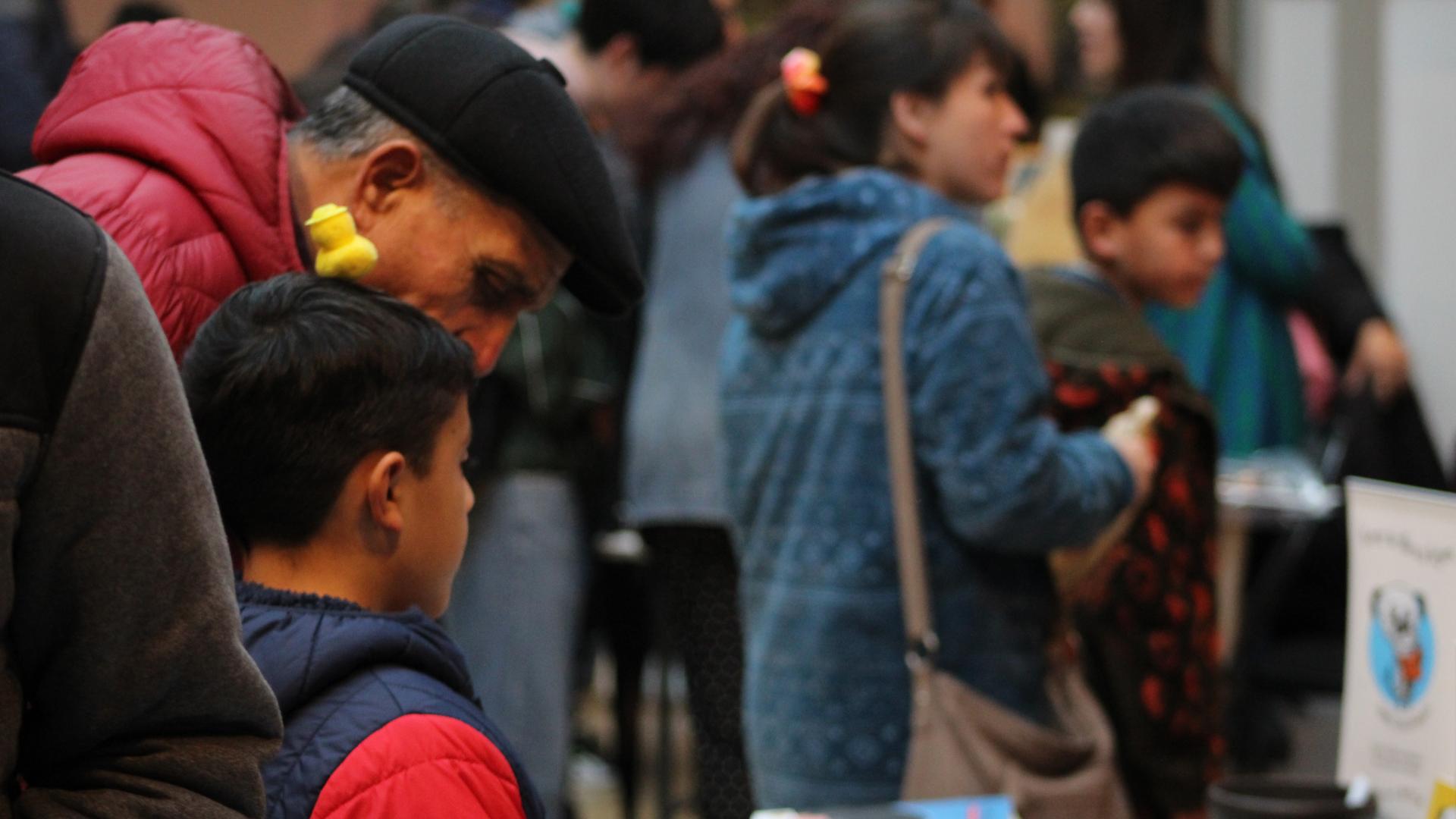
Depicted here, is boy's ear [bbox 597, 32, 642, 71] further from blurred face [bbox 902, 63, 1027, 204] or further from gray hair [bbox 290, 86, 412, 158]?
gray hair [bbox 290, 86, 412, 158]

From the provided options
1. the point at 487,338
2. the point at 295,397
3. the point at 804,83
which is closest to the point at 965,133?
the point at 804,83

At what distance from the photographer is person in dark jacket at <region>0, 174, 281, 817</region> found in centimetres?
94

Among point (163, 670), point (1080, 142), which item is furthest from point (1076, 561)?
point (163, 670)

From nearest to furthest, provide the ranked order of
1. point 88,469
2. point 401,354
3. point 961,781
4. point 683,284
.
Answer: point 88,469, point 401,354, point 961,781, point 683,284

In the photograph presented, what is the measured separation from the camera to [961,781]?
2436 mm

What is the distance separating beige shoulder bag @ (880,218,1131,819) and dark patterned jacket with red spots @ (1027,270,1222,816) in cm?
26

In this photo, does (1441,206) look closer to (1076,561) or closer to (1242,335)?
(1242,335)

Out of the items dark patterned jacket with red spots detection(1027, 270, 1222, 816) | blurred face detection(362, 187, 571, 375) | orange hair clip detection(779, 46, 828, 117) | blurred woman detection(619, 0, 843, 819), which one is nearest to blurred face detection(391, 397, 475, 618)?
blurred face detection(362, 187, 571, 375)

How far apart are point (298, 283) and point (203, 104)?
7.8 inches

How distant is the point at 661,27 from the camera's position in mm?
3979

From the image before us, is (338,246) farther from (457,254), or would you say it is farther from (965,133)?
(965,133)

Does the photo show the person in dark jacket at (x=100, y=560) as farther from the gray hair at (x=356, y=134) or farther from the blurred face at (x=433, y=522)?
the gray hair at (x=356, y=134)

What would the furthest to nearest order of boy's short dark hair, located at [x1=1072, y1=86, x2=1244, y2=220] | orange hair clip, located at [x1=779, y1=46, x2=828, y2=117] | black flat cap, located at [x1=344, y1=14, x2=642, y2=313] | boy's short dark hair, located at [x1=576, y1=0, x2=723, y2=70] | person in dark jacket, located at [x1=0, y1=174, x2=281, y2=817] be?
boy's short dark hair, located at [x1=576, y1=0, x2=723, y2=70], boy's short dark hair, located at [x1=1072, y1=86, x2=1244, y2=220], orange hair clip, located at [x1=779, y1=46, x2=828, y2=117], black flat cap, located at [x1=344, y1=14, x2=642, y2=313], person in dark jacket, located at [x1=0, y1=174, x2=281, y2=817]

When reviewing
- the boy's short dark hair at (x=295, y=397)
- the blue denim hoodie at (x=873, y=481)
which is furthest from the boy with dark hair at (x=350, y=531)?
the blue denim hoodie at (x=873, y=481)
